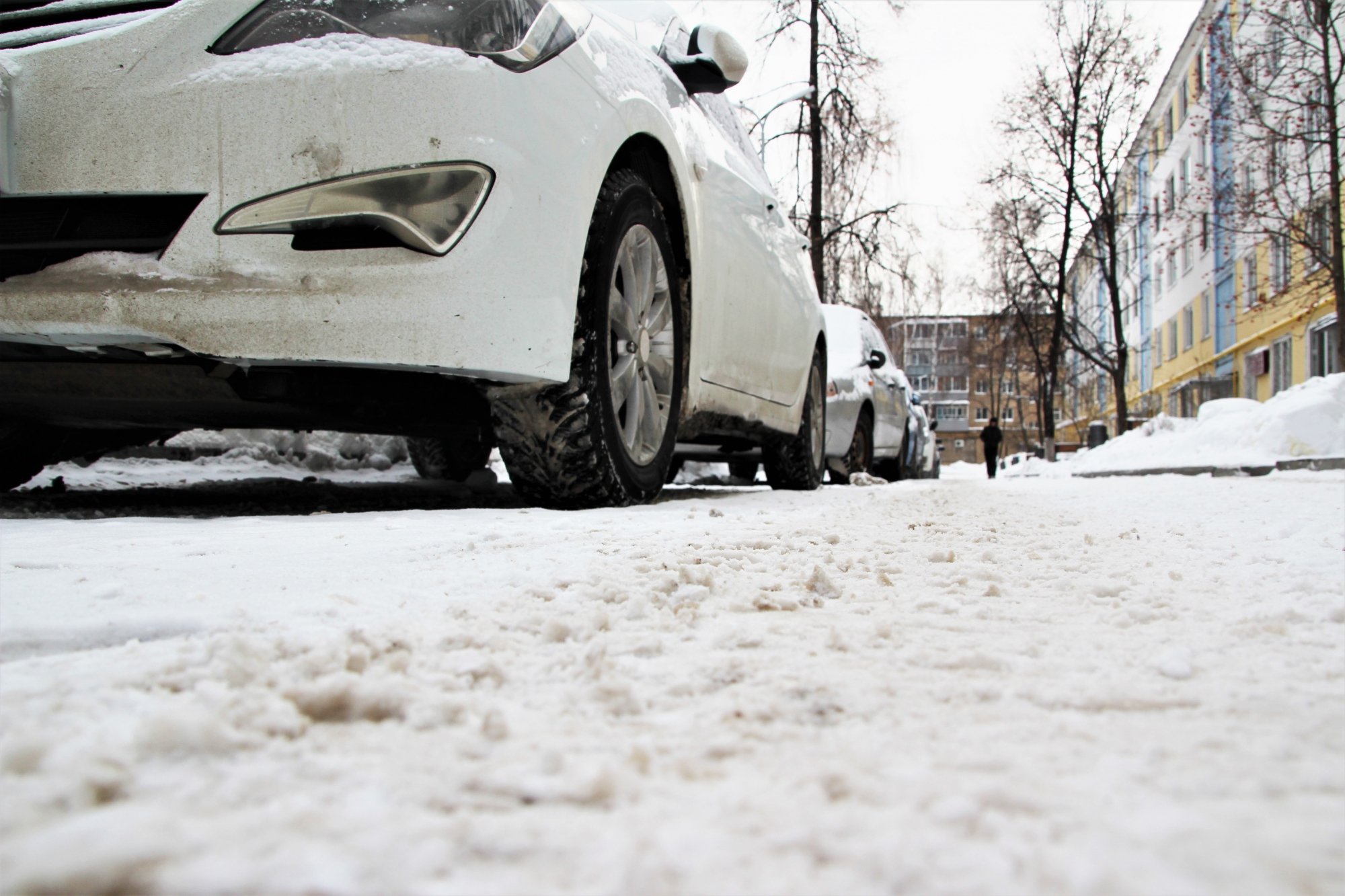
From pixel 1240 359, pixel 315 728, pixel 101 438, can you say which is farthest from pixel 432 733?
pixel 1240 359

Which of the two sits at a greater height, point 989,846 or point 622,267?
point 622,267

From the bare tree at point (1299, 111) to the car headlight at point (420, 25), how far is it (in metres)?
12.6

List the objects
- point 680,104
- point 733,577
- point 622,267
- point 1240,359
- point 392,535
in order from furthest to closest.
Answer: point 1240,359
point 680,104
point 622,267
point 392,535
point 733,577

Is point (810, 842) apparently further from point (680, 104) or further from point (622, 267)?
point (680, 104)

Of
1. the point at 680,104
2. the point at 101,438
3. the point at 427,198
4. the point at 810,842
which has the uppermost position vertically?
the point at 680,104

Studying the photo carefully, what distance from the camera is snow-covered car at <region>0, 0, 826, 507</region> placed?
2.34m

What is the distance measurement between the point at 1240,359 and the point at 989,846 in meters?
30.7

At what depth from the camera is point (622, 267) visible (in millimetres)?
3230

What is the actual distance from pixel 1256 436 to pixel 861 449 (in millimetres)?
3704

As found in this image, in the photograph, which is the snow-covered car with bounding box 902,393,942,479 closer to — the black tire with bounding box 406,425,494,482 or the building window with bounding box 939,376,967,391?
the black tire with bounding box 406,425,494,482

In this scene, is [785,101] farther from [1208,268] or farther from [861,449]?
[1208,268]

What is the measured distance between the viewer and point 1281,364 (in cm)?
2416

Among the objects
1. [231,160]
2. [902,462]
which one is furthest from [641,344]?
[902,462]

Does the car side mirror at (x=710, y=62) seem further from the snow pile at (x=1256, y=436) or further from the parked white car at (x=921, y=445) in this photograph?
the parked white car at (x=921, y=445)
